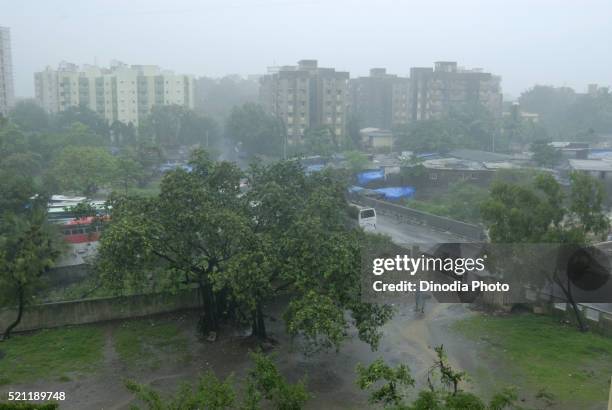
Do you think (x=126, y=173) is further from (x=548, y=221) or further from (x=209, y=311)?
(x=548, y=221)

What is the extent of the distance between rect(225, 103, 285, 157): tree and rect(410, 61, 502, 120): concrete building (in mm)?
18082

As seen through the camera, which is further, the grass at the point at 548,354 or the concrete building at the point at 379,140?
the concrete building at the point at 379,140

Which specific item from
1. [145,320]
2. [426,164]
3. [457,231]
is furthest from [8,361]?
[426,164]

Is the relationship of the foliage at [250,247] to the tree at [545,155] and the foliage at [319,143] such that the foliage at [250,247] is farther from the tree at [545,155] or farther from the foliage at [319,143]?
the foliage at [319,143]

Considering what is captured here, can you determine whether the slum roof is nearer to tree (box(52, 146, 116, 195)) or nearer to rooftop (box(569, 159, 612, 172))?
rooftop (box(569, 159, 612, 172))

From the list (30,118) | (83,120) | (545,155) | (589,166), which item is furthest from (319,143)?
(30,118)

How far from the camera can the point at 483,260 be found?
10.6 m

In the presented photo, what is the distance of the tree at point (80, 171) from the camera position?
76.4ft

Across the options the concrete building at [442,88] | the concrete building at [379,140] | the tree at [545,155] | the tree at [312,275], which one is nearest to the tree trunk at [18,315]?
the tree at [312,275]

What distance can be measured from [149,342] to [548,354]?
6.54 metres

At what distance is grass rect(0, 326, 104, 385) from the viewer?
898 centimetres

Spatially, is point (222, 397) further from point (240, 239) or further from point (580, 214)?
point (580, 214)

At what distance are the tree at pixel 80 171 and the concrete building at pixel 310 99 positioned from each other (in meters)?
19.7

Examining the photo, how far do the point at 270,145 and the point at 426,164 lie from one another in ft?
40.7
